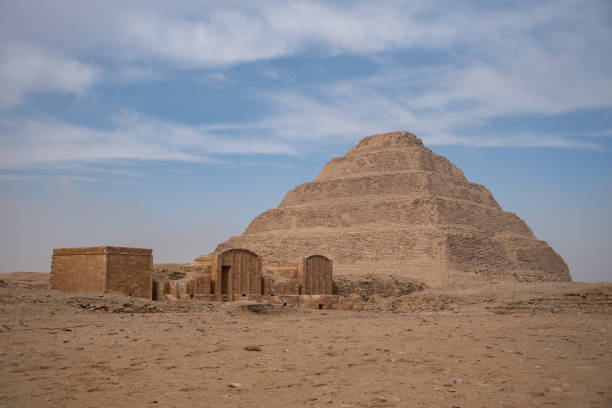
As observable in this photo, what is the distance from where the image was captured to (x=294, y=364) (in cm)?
705

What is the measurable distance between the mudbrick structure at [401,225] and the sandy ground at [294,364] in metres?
34.7

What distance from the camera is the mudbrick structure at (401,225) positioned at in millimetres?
49969

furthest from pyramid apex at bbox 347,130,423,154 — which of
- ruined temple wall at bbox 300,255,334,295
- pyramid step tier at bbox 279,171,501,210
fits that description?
ruined temple wall at bbox 300,255,334,295

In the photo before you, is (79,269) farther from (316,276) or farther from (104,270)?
(316,276)

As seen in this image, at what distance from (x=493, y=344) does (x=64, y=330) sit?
7.07 meters

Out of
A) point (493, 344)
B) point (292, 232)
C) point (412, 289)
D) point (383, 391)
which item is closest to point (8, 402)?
point (383, 391)

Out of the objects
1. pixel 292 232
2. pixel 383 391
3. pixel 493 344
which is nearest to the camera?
pixel 383 391

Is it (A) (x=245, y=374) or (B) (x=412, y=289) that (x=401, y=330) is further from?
(B) (x=412, y=289)

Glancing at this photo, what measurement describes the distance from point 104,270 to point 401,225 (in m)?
39.9

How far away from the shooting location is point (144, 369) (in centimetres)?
654

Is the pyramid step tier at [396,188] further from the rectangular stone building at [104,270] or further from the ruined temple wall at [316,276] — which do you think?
the rectangular stone building at [104,270]

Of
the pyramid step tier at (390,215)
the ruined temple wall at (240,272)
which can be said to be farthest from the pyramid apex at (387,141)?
the ruined temple wall at (240,272)

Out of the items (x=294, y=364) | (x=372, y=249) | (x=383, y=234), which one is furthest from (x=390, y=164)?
(x=294, y=364)

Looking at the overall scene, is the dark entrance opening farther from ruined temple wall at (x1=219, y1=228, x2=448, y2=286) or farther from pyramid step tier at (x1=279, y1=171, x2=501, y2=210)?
pyramid step tier at (x1=279, y1=171, x2=501, y2=210)
